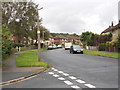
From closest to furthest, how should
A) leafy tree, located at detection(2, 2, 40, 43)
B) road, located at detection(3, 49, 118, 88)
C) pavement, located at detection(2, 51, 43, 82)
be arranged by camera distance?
road, located at detection(3, 49, 118, 88)
pavement, located at detection(2, 51, 43, 82)
leafy tree, located at detection(2, 2, 40, 43)

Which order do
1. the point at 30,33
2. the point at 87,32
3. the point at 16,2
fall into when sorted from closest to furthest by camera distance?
the point at 16,2 < the point at 30,33 < the point at 87,32

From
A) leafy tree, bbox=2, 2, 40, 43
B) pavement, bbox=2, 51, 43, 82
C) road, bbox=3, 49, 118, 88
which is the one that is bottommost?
road, bbox=3, 49, 118, 88

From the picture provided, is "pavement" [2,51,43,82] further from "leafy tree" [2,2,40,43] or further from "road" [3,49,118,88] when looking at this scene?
"leafy tree" [2,2,40,43]

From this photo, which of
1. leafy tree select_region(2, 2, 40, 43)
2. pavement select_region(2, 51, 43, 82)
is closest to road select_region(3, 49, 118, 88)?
pavement select_region(2, 51, 43, 82)

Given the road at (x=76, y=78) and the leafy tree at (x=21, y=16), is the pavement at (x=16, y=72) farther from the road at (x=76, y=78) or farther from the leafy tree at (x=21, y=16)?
the leafy tree at (x=21, y=16)

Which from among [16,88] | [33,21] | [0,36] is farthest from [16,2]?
[16,88]

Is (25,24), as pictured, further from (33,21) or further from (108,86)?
(108,86)

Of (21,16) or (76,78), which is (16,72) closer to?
(76,78)

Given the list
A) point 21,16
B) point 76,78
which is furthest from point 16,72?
point 21,16

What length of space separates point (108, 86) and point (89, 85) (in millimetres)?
691

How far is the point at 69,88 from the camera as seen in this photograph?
23.4 ft

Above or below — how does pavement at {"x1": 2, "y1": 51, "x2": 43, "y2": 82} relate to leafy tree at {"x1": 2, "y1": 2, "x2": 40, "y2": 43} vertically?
below

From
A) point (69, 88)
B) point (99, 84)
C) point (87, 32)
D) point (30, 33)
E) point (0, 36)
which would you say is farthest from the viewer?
point (87, 32)

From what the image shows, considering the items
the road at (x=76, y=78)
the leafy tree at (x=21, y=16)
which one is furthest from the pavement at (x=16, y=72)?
the leafy tree at (x=21, y=16)
